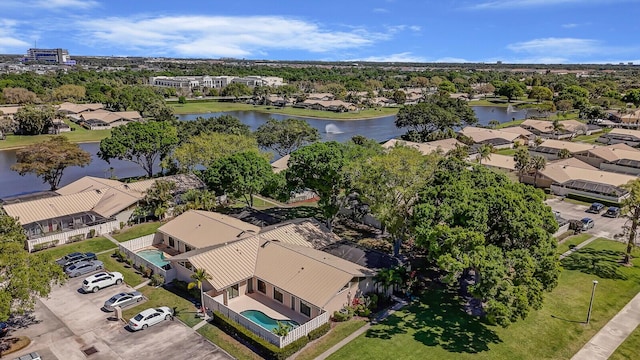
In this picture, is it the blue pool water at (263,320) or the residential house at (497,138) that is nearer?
the blue pool water at (263,320)

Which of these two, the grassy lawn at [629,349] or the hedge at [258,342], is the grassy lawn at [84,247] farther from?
the grassy lawn at [629,349]

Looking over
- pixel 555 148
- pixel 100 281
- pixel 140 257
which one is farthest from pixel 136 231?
pixel 555 148

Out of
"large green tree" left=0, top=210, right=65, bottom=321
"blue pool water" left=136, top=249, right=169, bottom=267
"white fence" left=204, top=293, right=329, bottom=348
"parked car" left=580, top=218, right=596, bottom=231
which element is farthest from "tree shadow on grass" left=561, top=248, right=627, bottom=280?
"large green tree" left=0, top=210, right=65, bottom=321

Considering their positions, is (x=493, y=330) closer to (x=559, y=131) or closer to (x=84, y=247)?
(x=84, y=247)

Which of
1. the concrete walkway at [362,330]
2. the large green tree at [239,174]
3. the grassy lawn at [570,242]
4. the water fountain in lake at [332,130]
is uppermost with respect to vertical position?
the large green tree at [239,174]

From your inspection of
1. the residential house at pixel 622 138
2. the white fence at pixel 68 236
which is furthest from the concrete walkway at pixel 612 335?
the residential house at pixel 622 138

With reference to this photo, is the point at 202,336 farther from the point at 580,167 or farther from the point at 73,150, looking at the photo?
the point at 580,167
